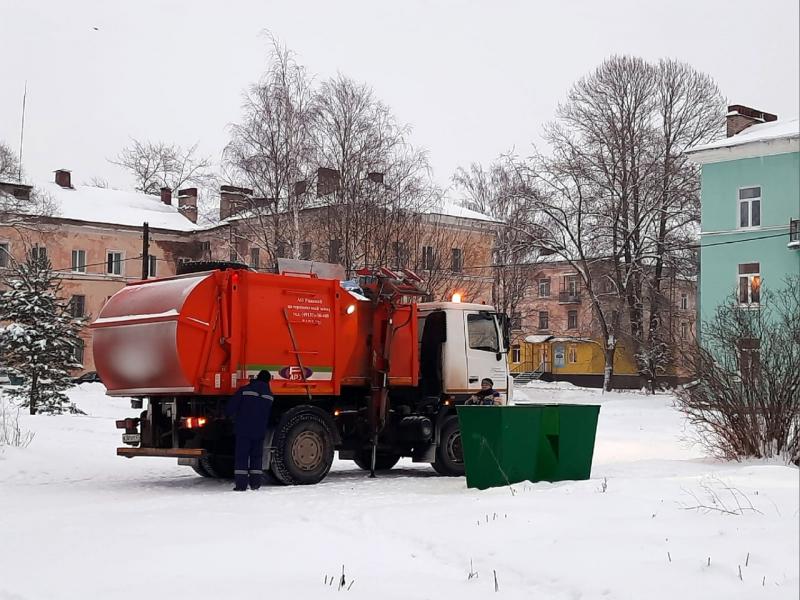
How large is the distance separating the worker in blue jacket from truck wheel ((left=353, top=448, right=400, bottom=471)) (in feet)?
10.6

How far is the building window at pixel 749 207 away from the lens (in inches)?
1543

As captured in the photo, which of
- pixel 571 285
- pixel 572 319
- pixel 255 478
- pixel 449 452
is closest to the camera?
pixel 255 478

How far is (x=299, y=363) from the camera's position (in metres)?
14.9

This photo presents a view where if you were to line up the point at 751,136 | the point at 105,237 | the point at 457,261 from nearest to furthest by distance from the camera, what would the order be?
the point at 751,136, the point at 457,261, the point at 105,237

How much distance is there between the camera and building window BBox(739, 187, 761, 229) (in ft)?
129

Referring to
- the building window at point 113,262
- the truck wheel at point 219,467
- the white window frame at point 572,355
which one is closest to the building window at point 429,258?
the truck wheel at point 219,467

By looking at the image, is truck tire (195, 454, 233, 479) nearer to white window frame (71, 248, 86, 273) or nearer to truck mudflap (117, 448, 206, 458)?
truck mudflap (117, 448, 206, 458)

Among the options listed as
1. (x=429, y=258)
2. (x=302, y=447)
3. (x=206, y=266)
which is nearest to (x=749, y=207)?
(x=429, y=258)

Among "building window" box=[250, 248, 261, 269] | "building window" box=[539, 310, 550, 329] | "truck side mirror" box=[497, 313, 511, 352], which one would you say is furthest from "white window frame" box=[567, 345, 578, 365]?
"truck side mirror" box=[497, 313, 511, 352]

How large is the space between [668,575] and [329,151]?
2937 cm

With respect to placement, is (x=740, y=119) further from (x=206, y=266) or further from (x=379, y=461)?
(x=206, y=266)

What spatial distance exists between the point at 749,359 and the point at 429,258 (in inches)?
940

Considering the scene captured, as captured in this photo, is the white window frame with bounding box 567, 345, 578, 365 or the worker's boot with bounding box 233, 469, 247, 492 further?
the white window frame with bounding box 567, 345, 578, 365

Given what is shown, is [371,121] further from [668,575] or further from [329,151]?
[668,575]
